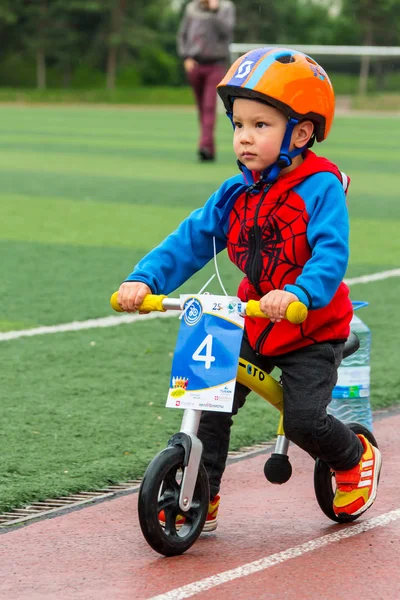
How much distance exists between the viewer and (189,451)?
3590 mm

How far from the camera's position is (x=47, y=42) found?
69438 mm

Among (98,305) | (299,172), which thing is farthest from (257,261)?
(98,305)

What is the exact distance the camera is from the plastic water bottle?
4934mm

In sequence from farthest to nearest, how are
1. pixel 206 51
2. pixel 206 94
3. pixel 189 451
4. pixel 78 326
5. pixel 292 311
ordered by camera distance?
pixel 206 94 → pixel 206 51 → pixel 78 326 → pixel 189 451 → pixel 292 311

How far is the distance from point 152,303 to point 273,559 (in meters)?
0.83

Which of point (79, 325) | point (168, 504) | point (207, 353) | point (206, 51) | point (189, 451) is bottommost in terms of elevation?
point (206, 51)

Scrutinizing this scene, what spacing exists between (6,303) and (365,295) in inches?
89.9

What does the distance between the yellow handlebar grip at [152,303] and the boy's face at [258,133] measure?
1.67 ft

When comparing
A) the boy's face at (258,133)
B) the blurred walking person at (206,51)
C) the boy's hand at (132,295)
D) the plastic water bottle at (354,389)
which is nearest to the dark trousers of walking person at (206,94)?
the blurred walking person at (206,51)

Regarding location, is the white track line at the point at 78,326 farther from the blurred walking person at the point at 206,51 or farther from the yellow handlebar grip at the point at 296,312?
the blurred walking person at the point at 206,51

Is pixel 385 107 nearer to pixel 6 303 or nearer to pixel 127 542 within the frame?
pixel 6 303

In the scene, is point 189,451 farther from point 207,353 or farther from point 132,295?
point 132,295

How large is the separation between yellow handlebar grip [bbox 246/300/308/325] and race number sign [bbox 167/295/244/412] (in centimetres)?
11

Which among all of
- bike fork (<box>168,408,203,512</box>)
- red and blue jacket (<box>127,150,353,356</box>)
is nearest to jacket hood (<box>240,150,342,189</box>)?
red and blue jacket (<box>127,150,353,356</box>)
